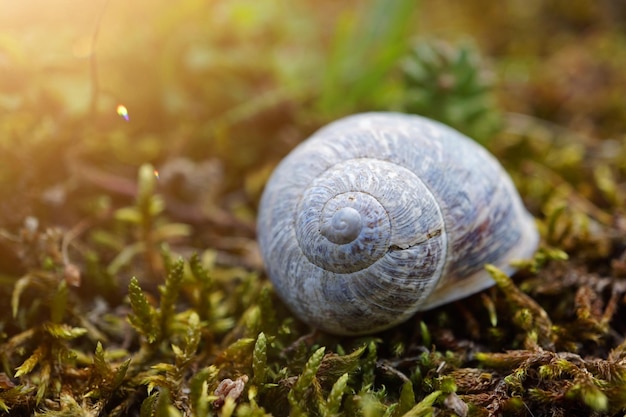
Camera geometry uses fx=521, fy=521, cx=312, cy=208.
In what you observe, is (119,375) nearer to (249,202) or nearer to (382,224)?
(382,224)

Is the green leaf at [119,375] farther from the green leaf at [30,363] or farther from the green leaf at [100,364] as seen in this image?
the green leaf at [30,363]

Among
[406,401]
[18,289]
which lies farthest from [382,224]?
[18,289]

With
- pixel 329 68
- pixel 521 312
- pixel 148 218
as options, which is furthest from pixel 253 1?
pixel 521 312

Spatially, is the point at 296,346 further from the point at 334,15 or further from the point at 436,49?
the point at 334,15

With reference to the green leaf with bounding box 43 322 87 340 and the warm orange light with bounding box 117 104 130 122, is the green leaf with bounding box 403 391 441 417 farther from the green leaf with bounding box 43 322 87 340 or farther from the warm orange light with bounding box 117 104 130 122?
the warm orange light with bounding box 117 104 130 122

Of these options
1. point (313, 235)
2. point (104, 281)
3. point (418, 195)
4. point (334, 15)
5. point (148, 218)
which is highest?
point (334, 15)
